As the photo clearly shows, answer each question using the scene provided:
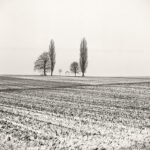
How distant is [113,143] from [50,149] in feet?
7.66

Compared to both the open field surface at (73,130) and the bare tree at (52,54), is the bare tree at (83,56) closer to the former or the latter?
the bare tree at (52,54)

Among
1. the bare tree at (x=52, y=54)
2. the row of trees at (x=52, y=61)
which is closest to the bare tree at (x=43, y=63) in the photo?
the row of trees at (x=52, y=61)

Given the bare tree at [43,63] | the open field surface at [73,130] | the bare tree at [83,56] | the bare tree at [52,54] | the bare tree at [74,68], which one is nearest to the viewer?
the open field surface at [73,130]

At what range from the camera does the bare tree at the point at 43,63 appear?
92875 millimetres

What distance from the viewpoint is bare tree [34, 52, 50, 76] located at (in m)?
92.9

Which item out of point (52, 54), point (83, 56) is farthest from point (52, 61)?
point (83, 56)

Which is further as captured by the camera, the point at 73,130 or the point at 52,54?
the point at 52,54

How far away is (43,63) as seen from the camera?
9331cm

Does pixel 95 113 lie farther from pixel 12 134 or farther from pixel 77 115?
pixel 12 134

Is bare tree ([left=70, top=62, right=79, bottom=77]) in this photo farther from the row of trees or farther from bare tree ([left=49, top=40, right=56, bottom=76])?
bare tree ([left=49, top=40, right=56, bottom=76])

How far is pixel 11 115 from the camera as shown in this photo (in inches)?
610

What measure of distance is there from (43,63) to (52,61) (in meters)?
10.8

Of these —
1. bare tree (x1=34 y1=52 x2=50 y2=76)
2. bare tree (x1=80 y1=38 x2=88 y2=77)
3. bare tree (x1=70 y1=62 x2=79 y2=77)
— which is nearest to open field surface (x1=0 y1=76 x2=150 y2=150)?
bare tree (x1=80 y1=38 x2=88 y2=77)

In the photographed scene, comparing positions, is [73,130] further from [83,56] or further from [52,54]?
[52,54]
